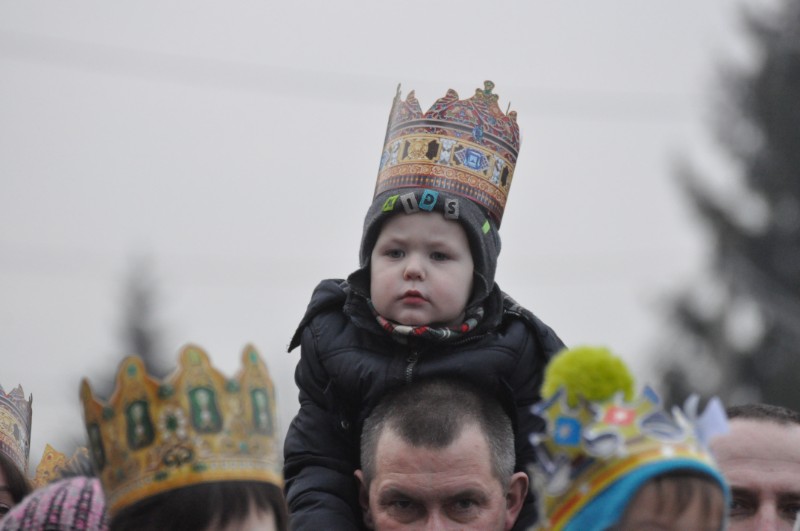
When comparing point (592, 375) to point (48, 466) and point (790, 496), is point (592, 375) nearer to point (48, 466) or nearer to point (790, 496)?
point (790, 496)

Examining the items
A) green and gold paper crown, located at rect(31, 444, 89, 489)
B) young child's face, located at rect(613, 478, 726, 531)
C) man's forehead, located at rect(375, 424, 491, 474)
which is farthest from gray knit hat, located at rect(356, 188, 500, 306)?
green and gold paper crown, located at rect(31, 444, 89, 489)

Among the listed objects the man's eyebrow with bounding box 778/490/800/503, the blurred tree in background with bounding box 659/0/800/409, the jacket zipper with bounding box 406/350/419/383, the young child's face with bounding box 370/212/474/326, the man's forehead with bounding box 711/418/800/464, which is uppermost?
the blurred tree in background with bounding box 659/0/800/409

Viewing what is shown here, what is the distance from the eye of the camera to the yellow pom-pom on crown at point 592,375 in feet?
14.7

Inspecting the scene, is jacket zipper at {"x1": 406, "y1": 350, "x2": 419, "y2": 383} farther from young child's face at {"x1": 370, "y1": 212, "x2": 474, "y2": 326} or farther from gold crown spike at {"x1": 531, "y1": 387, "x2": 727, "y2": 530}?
Result: gold crown spike at {"x1": 531, "y1": 387, "x2": 727, "y2": 530}

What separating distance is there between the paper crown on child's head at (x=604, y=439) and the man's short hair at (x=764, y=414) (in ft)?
5.11

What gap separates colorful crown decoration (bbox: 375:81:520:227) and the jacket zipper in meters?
0.58

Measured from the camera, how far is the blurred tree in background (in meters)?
28.0

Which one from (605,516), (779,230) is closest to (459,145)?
(605,516)

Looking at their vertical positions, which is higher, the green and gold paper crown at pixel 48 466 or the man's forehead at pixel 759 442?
the man's forehead at pixel 759 442

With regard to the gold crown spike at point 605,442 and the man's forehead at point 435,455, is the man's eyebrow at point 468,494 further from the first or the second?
the gold crown spike at point 605,442

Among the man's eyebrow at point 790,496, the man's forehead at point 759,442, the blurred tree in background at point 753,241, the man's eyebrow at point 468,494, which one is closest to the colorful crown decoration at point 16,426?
the man's eyebrow at point 468,494

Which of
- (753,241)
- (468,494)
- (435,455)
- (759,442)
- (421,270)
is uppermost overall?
(753,241)

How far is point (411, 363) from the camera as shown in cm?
571

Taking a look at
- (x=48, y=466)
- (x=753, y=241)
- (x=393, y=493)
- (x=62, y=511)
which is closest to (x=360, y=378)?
(x=393, y=493)
